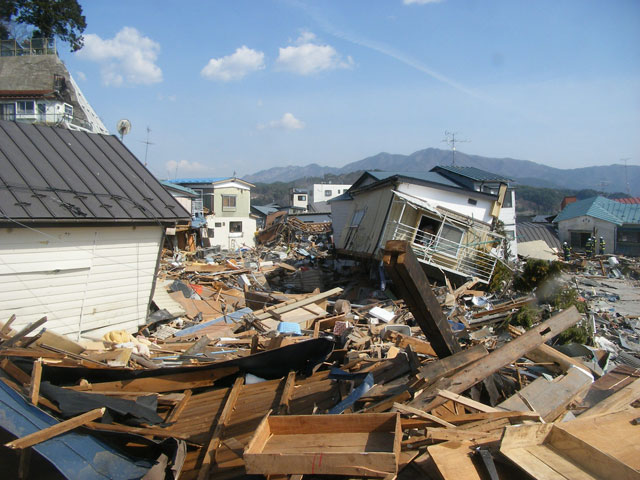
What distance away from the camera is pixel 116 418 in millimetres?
4531

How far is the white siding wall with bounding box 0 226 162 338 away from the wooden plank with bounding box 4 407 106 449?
211 inches

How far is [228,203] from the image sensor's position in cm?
3734

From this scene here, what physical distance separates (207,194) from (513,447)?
1417 inches

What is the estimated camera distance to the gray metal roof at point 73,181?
8211mm

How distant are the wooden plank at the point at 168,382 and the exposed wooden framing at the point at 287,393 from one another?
0.82m

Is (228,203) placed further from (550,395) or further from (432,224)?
(550,395)

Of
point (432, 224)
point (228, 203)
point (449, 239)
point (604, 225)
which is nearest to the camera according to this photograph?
point (449, 239)

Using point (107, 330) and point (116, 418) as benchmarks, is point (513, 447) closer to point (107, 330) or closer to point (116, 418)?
point (116, 418)

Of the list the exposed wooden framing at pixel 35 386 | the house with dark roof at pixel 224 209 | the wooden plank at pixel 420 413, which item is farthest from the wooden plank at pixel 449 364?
the house with dark roof at pixel 224 209

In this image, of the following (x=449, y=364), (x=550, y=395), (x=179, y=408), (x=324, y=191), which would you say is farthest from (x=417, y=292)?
(x=324, y=191)

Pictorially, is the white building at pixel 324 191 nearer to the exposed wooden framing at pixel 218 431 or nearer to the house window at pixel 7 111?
the house window at pixel 7 111

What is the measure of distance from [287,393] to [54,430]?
2310mm

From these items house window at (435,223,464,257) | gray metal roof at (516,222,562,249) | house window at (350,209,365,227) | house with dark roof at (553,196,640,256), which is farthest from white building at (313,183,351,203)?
house window at (435,223,464,257)

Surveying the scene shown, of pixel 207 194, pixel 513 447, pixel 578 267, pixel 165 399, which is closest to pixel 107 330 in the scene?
pixel 165 399
